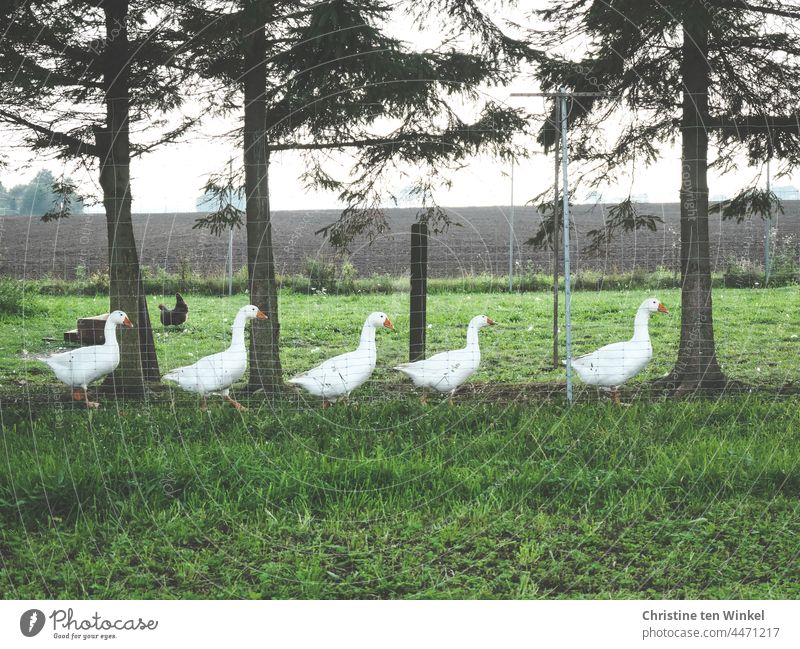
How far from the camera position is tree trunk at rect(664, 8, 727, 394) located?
7.34m

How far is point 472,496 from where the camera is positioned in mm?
4855

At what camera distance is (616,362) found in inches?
269

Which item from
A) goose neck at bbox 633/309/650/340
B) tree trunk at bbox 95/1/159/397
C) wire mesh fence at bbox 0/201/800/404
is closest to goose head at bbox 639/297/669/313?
goose neck at bbox 633/309/650/340

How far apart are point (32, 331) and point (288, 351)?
338 cm

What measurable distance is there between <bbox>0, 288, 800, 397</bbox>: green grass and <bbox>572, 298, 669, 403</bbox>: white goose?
1.04m

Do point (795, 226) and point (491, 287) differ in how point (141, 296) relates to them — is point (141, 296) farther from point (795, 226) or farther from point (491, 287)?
point (795, 226)

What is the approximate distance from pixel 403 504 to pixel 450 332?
516cm

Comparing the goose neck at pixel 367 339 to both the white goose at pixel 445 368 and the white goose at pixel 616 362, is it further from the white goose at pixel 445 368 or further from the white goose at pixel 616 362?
the white goose at pixel 616 362

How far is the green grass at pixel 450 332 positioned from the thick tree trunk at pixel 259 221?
0.51 m

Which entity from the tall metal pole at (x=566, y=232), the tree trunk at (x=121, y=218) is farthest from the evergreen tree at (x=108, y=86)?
the tall metal pole at (x=566, y=232)

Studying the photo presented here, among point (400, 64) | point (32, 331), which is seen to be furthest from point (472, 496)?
point (32, 331)

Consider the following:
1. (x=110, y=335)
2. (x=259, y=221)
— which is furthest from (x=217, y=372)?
(x=259, y=221)

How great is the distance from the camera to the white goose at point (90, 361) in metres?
6.87

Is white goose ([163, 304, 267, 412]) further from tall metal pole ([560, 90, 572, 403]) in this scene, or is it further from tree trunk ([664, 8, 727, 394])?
tree trunk ([664, 8, 727, 394])
